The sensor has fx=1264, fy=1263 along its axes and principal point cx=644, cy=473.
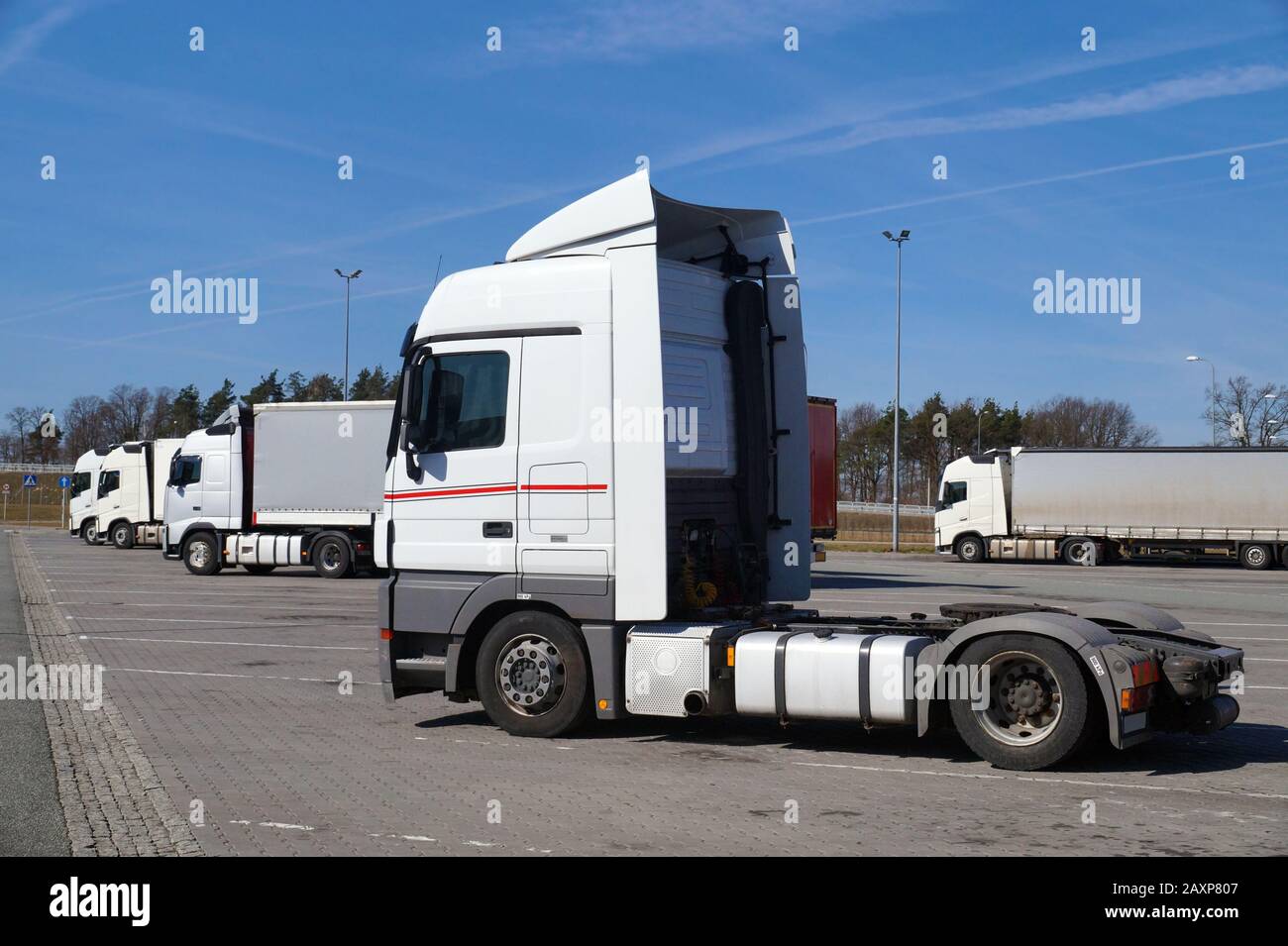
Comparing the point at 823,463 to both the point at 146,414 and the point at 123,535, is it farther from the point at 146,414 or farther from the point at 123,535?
the point at 146,414

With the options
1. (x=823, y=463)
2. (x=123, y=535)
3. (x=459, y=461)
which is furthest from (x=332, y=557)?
(x=459, y=461)

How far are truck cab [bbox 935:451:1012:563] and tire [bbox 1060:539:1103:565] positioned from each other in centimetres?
189

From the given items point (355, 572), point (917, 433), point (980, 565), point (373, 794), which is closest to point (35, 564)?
point (355, 572)

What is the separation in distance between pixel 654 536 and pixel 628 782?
1.78 meters

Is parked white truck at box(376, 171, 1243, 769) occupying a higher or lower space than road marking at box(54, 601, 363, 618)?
higher

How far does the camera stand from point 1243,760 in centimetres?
840

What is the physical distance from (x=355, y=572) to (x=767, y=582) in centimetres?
2153

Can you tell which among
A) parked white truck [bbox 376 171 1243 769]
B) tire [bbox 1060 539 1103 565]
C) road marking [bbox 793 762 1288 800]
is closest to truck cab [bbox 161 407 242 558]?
parked white truck [bbox 376 171 1243 769]

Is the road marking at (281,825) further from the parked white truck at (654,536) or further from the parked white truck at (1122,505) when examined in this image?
the parked white truck at (1122,505)

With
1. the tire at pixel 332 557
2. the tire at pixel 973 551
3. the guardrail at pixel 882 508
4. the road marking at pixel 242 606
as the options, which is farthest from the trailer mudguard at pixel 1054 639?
the guardrail at pixel 882 508

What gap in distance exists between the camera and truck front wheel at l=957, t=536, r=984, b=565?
41719 millimetres

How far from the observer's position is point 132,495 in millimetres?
43531

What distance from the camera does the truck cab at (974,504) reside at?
41.4 metres

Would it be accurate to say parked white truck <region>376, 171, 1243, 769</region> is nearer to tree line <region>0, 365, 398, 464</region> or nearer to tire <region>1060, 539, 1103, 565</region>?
tire <region>1060, 539, 1103, 565</region>
